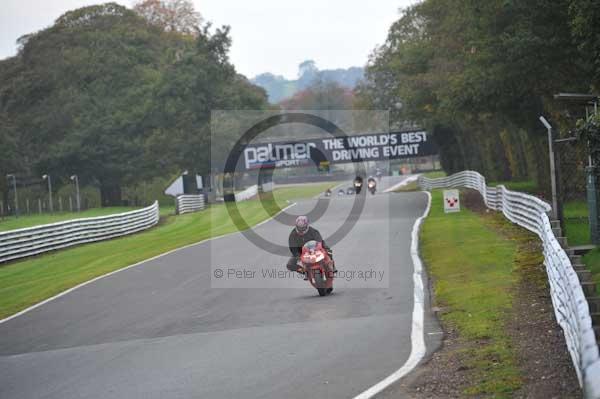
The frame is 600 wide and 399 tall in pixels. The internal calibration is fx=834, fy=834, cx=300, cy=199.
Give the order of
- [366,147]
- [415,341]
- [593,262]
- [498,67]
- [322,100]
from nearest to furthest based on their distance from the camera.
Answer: [415,341], [593,262], [498,67], [366,147], [322,100]

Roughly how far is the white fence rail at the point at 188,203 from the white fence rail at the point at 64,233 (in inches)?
403

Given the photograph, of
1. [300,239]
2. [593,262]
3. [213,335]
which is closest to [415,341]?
[213,335]

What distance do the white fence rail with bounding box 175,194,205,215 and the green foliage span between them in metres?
11.6

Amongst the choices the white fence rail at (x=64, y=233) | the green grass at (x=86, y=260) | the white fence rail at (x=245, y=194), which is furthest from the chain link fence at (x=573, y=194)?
the white fence rail at (x=245, y=194)

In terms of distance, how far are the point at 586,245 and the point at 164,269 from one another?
1078cm

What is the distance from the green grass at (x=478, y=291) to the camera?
30.3 ft

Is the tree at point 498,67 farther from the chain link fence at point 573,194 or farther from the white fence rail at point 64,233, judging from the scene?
the white fence rail at point 64,233

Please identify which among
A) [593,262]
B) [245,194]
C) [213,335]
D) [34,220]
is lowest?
[213,335]

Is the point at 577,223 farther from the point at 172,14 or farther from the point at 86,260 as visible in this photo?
the point at 172,14

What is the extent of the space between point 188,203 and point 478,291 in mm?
42270

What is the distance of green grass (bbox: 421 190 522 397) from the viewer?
9234 mm

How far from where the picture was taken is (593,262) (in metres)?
17.2

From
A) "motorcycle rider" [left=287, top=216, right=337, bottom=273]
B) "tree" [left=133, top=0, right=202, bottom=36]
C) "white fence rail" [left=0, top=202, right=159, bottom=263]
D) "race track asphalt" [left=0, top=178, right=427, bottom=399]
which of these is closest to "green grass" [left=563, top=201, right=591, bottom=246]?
"race track asphalt" [left=0, top=178, right=427, bottom=399]

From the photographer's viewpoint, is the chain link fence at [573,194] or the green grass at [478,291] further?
the chain link fence at [573,194]
